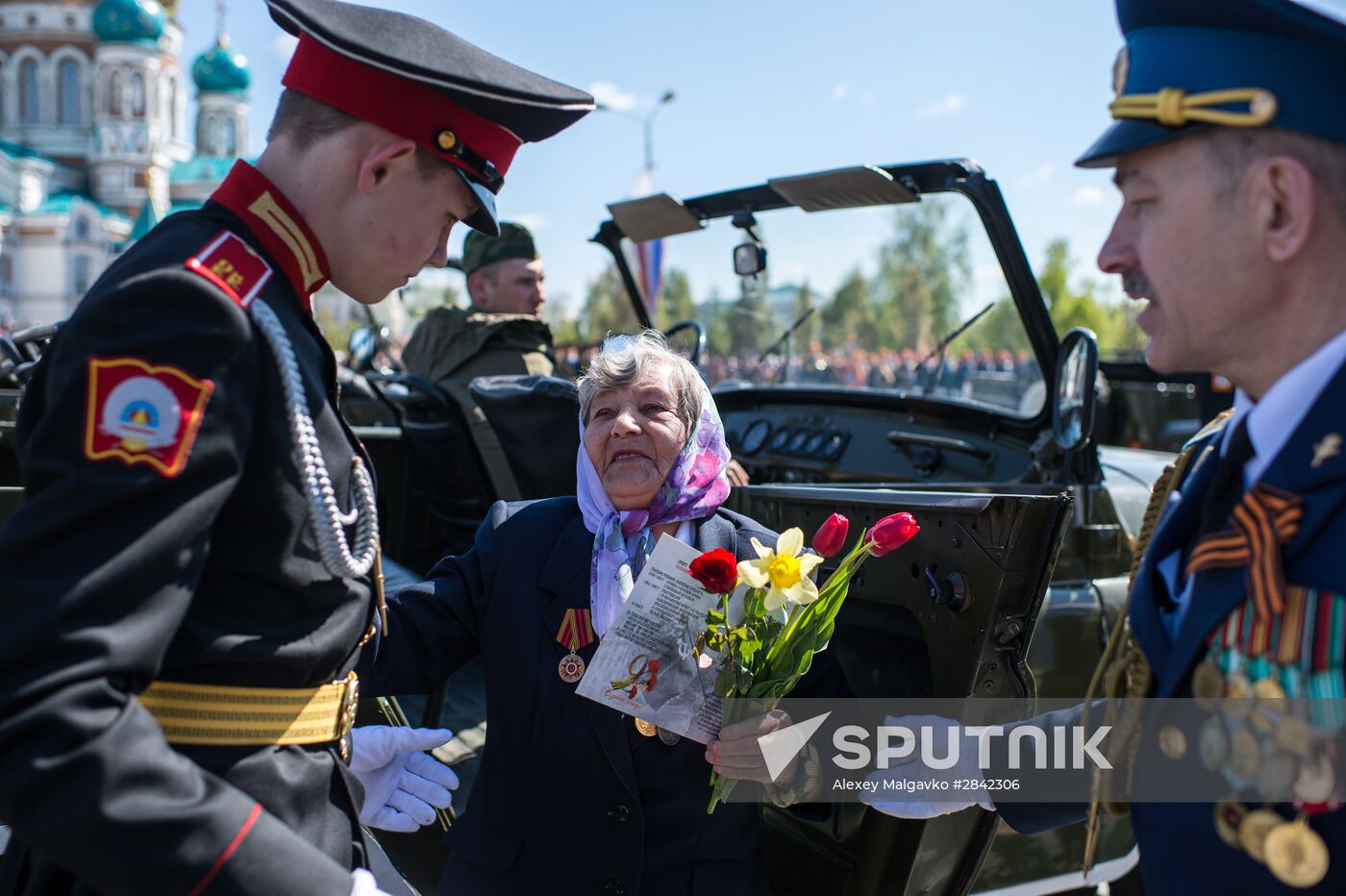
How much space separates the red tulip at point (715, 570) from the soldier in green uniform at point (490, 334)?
2.25 meters

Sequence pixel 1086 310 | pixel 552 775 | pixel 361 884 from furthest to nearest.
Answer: pixel 1086 310 < pixel 552 775 < pixel 361 884

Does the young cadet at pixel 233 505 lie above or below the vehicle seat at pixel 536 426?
above

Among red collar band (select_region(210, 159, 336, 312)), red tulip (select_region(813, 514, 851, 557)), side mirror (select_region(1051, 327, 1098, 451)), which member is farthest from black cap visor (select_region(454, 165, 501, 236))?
side mirror (select_region(1051, 327, 1098, 451))

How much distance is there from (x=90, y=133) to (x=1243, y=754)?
6763cm

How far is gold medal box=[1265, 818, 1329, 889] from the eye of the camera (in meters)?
1.25

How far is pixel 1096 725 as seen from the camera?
173cm

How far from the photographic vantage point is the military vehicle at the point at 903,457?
2.45 metres

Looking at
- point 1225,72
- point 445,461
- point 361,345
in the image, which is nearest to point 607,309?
point 361,345

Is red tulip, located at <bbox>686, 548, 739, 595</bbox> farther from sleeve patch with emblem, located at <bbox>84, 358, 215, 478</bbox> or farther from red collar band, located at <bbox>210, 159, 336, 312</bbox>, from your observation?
sleeve patch with emblem, located at <bbox>84, 358, 215, 478</bbox>

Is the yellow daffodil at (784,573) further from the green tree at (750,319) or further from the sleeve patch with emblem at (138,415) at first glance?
the green tree at (750,319)

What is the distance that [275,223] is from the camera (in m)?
1.52

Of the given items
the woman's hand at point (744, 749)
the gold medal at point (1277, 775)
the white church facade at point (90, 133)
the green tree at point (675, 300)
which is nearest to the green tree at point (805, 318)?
the green tree at point (675, 300)

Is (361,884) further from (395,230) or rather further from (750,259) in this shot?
(750,259)

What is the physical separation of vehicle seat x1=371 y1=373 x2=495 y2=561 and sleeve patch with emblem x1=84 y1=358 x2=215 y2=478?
2.93 m
